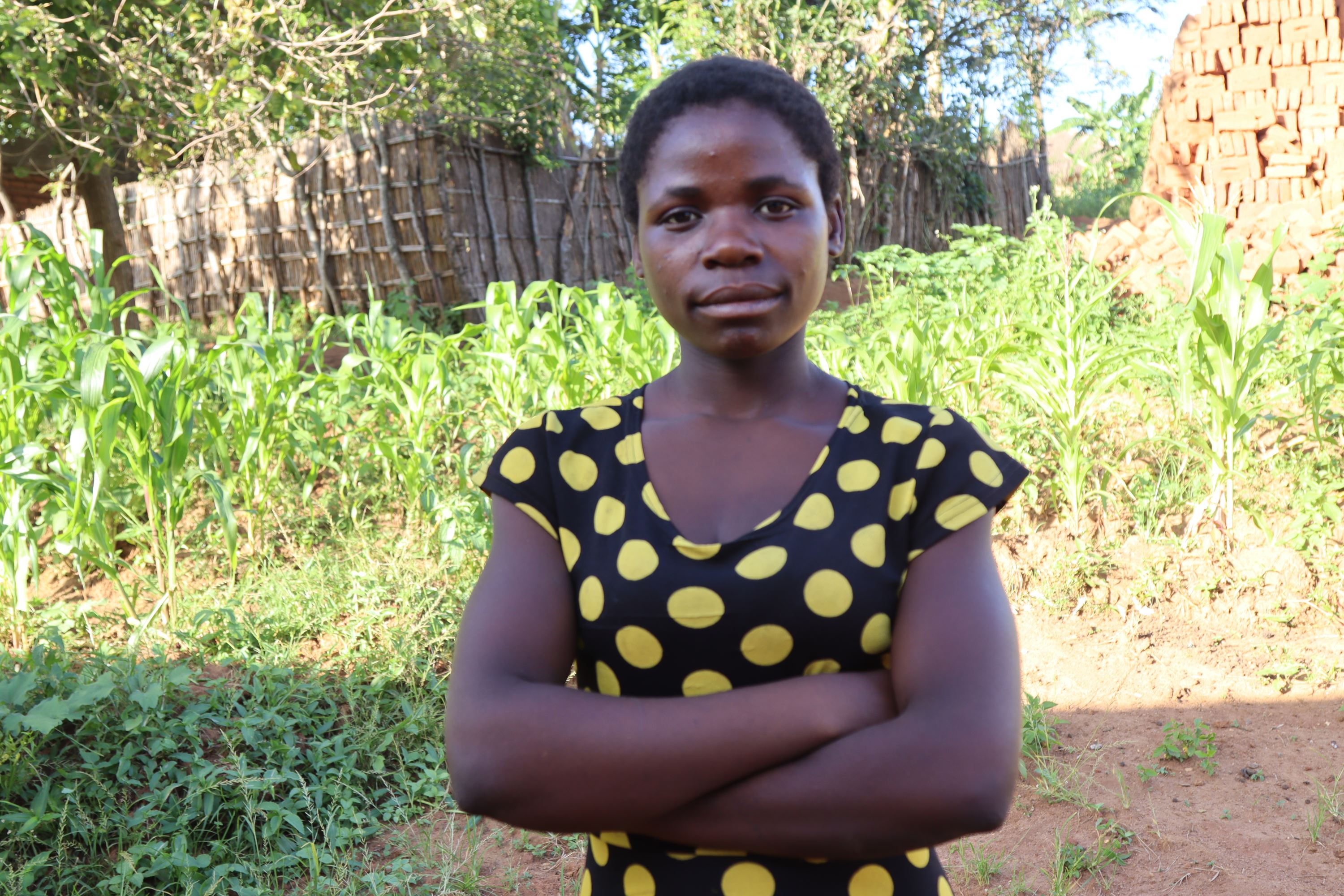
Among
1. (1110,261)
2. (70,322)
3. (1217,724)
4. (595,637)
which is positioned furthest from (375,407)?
(1110,261)

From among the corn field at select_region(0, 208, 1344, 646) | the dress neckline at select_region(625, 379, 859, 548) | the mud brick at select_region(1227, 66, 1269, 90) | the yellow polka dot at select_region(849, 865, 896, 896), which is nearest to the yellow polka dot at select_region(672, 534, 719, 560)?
the dress neckline at select_region(625, 379, 859, 548)

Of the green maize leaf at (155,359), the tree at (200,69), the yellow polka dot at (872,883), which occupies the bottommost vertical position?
the yellow polka dot at (872,883)

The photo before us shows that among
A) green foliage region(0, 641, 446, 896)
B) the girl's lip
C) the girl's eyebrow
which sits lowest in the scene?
green foliage region(0, 641, 446, 896)

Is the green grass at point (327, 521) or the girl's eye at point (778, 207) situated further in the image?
the green grass at point (327, 521)

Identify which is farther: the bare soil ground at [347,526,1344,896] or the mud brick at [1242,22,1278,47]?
the mud brick at [1242,22,1278,47]

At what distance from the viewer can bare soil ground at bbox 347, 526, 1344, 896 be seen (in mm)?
2320

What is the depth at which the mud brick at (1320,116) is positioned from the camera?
5.93 m

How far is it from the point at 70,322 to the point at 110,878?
2367 mm

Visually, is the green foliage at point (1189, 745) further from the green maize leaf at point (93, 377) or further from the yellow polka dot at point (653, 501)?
the green maize leaf at point (93, 377)

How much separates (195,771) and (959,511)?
218cm

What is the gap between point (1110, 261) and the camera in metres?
6.53

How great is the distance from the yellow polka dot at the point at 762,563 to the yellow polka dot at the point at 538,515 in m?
0.20

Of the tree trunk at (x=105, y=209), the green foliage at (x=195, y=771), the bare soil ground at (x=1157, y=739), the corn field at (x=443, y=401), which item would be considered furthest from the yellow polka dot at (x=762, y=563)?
the tree trunk at (x=105, y=209)

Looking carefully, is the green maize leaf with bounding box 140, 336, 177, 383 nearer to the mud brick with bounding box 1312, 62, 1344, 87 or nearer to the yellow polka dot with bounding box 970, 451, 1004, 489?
the yellow polka dot with bounding box 970, 451, 1004, 489
